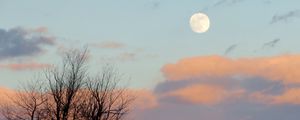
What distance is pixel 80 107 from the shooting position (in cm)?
4031

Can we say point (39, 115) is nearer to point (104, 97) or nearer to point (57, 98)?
point (57, 98)

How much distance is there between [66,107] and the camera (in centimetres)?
3991

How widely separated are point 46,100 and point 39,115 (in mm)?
1459

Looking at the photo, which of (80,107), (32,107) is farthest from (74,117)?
(32,107)

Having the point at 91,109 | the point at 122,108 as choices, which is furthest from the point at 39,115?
the point at 122,108

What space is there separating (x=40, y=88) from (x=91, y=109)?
15.9 ft

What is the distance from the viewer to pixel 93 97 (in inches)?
1642

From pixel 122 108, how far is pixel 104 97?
5.95ft

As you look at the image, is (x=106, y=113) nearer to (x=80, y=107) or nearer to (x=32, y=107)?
(x=80, y=107)

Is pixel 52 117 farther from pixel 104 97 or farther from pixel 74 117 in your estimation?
pixel 104 97

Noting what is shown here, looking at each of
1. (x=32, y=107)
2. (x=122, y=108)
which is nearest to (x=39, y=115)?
(x=32, y=107)

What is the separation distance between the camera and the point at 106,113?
134 feet

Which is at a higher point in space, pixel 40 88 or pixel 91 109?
pixel 40 88

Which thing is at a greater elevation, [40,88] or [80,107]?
[40,88]
